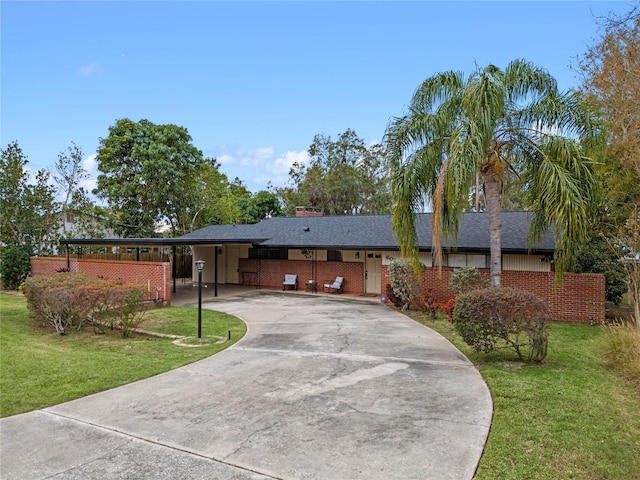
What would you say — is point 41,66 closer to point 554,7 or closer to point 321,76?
point 321,76

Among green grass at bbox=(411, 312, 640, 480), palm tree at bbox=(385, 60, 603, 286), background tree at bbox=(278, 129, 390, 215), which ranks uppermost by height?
background tree at bbox=(278, 129, 390, 215)

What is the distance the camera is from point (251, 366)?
25.6 ft

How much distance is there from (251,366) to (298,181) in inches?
1540

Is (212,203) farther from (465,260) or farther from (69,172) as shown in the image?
(465,260)

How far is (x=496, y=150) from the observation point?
38.0 ft

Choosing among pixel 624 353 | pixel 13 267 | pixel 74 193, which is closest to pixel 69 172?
pixel 74 193

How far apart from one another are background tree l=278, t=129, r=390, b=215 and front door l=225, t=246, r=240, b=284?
17.3m


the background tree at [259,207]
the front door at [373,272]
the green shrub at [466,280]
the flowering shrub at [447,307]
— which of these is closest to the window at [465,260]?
the green shrub at [466,280]

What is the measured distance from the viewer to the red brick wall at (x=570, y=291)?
12569 millimetres

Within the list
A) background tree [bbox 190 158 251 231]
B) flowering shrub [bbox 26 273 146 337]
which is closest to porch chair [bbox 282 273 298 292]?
flowering shrub [bbox 26 273 146 337]

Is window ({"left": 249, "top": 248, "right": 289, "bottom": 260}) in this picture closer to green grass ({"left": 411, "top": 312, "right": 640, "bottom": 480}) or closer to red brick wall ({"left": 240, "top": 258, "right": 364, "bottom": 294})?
red brick wall ({"left": 240, "top": 258, "right": 364, "bottom": 294})

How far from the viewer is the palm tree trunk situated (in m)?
11.5

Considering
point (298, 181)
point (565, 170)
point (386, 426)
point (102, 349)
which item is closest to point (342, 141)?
point (298, 181)

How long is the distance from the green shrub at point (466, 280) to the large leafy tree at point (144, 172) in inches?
839
